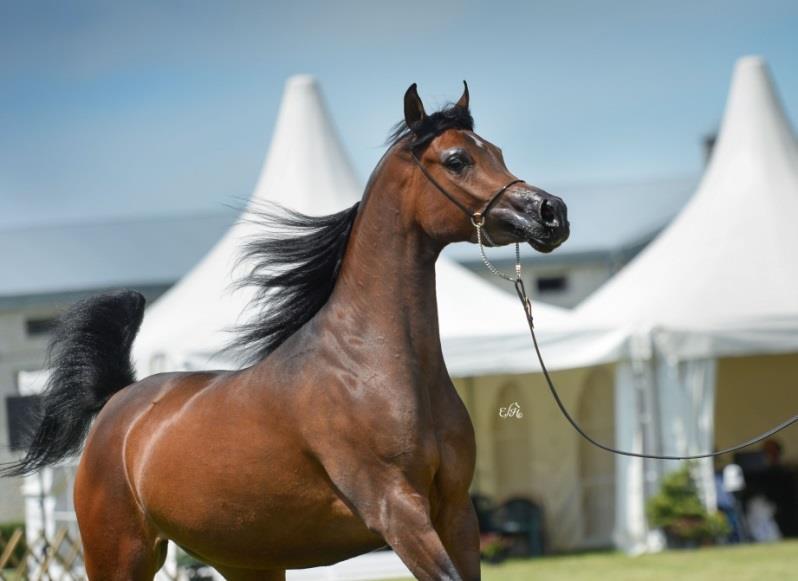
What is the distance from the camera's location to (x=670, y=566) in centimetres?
1332

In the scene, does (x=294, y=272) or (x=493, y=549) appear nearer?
(x=294, y=272)

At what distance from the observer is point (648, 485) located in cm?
1557

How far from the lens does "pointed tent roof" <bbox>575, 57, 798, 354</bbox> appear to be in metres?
15.4

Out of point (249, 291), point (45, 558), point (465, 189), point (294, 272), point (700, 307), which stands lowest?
point (45, 558)

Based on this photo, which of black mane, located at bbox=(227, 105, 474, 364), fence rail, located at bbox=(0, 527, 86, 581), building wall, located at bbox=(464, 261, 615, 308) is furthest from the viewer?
building wall, located at bbox=(464, 261, 615, 308)

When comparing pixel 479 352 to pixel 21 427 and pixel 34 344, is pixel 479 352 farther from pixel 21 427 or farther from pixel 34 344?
pixel 34 344

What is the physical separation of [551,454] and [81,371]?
11.7m

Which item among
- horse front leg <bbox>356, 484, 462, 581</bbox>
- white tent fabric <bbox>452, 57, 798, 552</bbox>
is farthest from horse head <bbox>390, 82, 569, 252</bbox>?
white tent fabric <bbox>452, 57, 798, 552</bbox>

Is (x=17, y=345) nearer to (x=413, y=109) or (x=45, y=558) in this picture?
(x=45, y=558)

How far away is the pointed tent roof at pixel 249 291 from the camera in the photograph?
1471 cm

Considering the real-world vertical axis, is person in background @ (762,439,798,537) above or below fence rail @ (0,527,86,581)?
below

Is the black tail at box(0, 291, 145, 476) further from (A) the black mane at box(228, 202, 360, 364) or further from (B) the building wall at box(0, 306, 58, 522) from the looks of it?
(B) the building wall at box(0, 306, 58, 522)

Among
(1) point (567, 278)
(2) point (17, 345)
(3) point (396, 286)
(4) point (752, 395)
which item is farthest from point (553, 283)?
(3) point (396, 286)

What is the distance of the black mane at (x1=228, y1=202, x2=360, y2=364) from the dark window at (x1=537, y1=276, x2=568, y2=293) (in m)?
20.7
